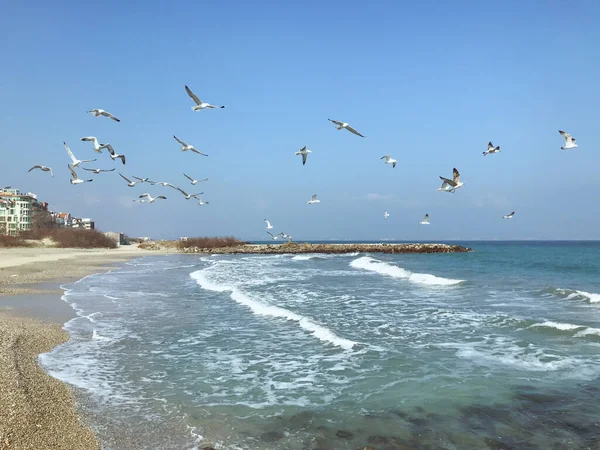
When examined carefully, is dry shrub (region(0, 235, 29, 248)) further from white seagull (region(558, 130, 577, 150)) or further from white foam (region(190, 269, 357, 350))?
white seagull (region(558, 130, 577, 150))

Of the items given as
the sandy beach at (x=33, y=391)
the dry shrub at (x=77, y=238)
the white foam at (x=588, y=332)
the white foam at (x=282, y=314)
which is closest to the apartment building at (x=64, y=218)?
the dry shrub at (x=77, y=238)

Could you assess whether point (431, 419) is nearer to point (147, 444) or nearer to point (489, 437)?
point (489, 437)

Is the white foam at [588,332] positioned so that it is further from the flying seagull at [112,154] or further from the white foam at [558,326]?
the flying seagull at [112,154]

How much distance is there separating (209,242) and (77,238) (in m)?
20.2

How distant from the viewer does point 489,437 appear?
633 cm

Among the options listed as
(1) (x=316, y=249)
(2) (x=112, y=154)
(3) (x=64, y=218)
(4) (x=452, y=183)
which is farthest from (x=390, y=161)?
(3) (x=64, y=218)

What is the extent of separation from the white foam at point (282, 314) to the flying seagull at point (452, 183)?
7094 millimetres

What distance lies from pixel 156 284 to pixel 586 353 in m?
19.9

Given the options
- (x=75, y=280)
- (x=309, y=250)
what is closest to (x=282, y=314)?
(x=75, y=280)

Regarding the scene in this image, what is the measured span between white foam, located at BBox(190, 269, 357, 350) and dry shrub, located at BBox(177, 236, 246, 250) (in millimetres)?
58177

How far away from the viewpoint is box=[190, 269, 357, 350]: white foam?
12.0 m

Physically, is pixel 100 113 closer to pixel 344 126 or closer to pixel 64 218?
pixel 344 126

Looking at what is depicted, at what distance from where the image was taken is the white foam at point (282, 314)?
1199 centimetres

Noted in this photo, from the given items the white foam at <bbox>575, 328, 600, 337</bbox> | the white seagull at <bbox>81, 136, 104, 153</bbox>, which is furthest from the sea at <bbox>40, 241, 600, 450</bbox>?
the white seagull at <bbox>81, 136, 104, 153</bbox>
